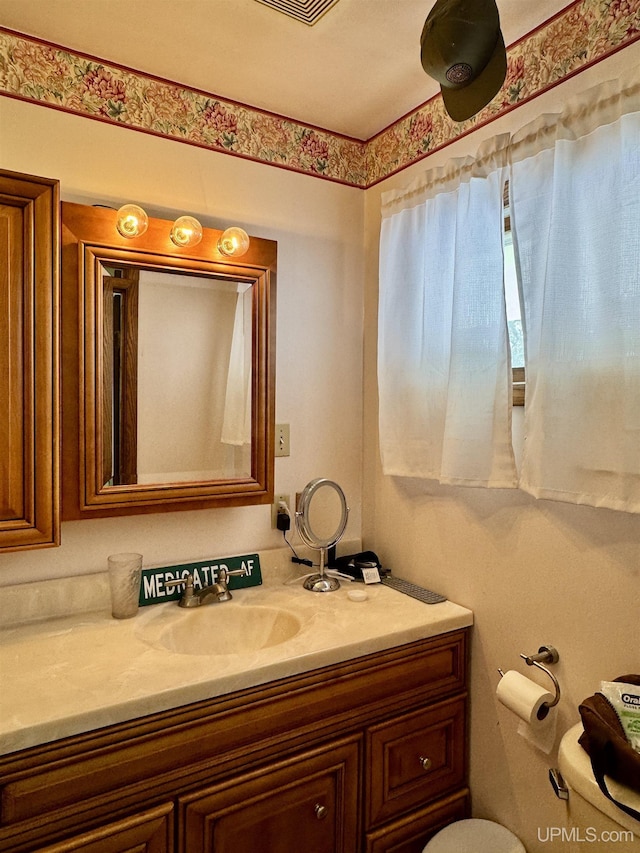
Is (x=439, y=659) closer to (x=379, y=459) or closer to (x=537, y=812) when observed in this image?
(x=537, y=812)

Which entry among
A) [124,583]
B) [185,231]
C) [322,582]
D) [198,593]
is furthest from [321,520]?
[185,231]

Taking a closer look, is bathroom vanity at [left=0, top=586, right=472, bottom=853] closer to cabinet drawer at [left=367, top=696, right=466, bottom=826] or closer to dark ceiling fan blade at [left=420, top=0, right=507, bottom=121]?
cabinet drawer at [left=367, top=696, right=466, bottom=826]

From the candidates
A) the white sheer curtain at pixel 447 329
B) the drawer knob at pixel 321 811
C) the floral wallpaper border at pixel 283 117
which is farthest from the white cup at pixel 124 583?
the floral wallpaper border at pixel 283 117

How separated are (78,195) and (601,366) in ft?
4.72

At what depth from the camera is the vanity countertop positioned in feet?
3.54

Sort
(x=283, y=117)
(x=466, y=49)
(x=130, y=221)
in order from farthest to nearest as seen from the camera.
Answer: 1. (x=283, y=117)
2. (x=130, y=221)
3. (x=466, y=49)

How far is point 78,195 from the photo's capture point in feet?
5.14

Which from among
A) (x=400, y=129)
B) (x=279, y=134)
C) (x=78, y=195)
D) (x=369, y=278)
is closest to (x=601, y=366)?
(x=369, y=278)

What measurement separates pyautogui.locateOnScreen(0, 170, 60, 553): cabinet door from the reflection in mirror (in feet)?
0.72

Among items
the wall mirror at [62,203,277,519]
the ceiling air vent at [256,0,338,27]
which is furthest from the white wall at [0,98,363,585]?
the ceiling air vent at [256,0,338,27]

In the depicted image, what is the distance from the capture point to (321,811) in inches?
53.1

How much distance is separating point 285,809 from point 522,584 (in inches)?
31.7

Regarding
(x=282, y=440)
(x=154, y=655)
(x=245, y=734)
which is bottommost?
(x=245, y=734)

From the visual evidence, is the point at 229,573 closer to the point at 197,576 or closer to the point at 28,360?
the point at 197,576
